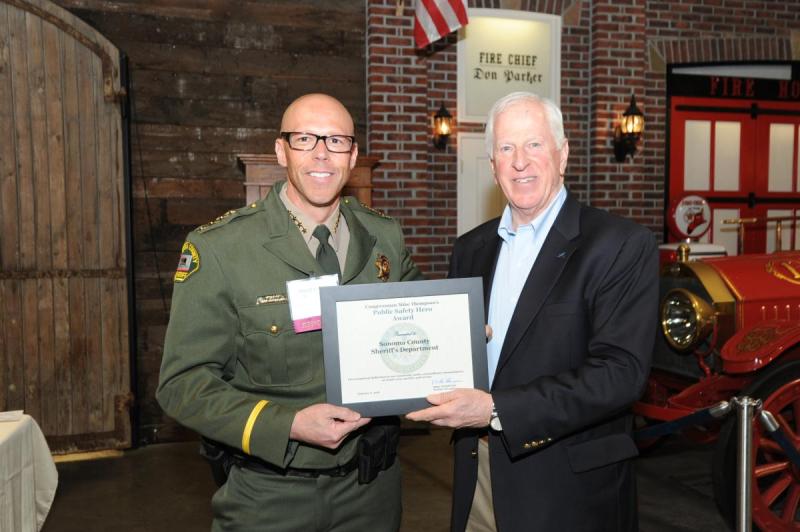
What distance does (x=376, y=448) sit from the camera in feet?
6.50

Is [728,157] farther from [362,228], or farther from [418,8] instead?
[362,228]

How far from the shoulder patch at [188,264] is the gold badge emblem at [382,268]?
1.77 feet

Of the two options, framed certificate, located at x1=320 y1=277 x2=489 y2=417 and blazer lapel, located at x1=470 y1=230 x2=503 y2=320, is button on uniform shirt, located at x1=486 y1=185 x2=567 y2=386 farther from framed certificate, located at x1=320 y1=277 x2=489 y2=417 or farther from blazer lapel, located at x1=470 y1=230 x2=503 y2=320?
framed certificate, located at x1=320 y1=277 x2=489 y2=417

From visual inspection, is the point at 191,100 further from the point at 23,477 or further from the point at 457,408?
the point at 457,408

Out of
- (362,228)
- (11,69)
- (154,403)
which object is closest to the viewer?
(362,228)

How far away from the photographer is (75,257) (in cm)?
495

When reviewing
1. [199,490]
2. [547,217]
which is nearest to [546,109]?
[547,217]

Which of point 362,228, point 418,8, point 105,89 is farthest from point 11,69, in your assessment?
point 362,228

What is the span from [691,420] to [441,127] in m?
3.49

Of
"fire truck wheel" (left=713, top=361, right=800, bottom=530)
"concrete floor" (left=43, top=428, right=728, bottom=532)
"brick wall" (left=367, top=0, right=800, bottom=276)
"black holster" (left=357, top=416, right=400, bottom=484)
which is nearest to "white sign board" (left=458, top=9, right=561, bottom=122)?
"brick wall" (left=367, top=0, right=800, bottom=276)

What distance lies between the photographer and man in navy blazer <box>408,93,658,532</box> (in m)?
1.83

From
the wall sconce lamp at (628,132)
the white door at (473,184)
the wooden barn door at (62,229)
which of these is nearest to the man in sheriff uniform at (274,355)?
the wooden barn door at (62,229)

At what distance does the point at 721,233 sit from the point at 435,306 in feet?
20.0

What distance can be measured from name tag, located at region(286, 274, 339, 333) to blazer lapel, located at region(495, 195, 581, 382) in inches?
20.5
